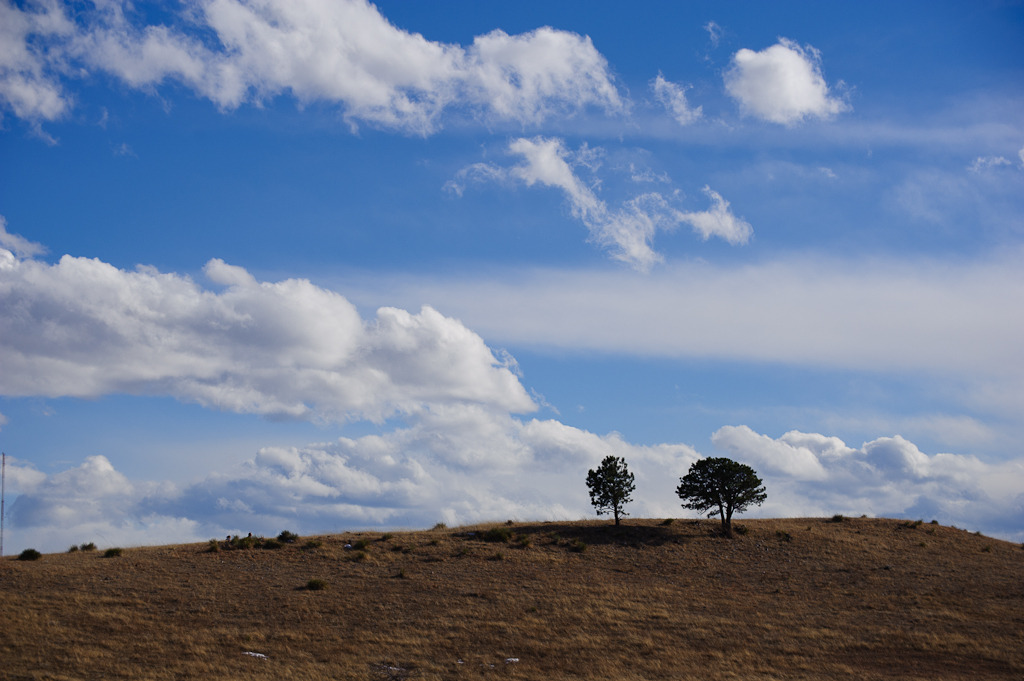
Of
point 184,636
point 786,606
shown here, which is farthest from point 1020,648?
point 184,636

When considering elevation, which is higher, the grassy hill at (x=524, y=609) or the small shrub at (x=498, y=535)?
the small shrub at (x=498, y=535)

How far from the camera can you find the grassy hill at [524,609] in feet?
114

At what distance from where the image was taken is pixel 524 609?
43312 millimetres

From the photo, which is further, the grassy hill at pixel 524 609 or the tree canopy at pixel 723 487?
the tree canopy at pixel 723 487

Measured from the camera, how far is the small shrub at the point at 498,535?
198 ft

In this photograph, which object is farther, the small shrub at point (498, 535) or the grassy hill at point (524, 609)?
the small shrub at point (498, 535)

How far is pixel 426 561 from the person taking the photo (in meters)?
54.0

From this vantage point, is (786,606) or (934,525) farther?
(934,525)

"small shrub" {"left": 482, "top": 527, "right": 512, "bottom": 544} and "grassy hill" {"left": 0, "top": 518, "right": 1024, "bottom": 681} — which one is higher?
"small shrub" {"left": 482, "top": 527, "right": 512, "bottom": 544}

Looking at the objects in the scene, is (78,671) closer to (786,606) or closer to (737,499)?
(786,606)

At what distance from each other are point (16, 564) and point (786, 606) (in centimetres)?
5158

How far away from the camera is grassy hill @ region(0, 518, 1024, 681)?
3484cm

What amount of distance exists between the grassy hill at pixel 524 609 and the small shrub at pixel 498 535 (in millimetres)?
129

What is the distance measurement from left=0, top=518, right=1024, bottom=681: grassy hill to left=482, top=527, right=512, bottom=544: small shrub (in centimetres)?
13
